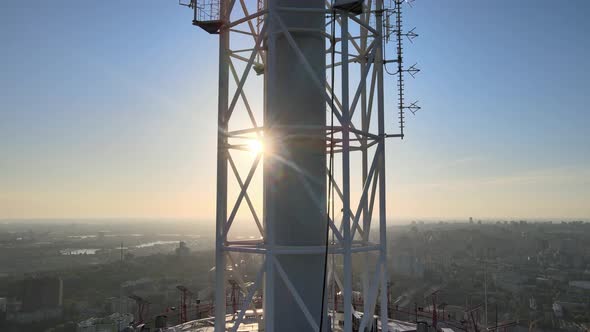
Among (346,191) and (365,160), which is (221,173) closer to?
(346,191)

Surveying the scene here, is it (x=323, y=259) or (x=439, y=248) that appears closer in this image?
(x=323, y=259)

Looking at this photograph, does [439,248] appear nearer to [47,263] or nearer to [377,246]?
[47,263]

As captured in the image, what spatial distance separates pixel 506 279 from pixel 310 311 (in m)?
106

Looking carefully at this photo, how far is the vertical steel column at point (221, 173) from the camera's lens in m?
12.1

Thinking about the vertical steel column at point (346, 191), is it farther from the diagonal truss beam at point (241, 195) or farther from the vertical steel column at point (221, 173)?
the vertical steel column at point (221, 173)

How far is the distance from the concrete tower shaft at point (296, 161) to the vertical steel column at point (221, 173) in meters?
1.68

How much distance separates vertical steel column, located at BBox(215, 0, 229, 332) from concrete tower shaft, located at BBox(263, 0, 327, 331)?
1.68 m

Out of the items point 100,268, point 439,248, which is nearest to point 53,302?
point 100,268

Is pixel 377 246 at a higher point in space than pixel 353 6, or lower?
lower

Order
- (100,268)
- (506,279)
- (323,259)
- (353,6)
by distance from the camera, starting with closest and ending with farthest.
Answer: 1. (353,6)
2. (323,259)
3. (506,279)
4. (100,268)

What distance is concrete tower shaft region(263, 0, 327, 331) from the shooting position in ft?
37.1

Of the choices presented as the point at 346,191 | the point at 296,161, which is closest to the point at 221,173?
the point at 296,161

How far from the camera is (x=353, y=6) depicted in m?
10.9

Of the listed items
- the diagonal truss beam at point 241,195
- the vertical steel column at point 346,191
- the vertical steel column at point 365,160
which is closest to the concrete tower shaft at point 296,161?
the diagonal truss beam at point 241,195
